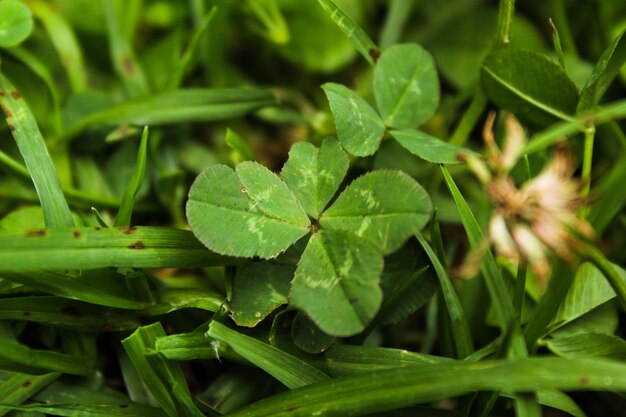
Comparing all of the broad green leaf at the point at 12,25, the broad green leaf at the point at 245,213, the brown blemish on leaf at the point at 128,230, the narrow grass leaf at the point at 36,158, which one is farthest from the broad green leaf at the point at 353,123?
the broad green leaf at the point at 12,25

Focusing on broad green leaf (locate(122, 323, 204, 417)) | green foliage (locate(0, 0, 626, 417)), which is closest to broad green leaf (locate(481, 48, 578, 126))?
green foliage (locate(0, 0, 626, 417))

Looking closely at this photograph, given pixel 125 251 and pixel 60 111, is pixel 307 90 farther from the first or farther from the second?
pixel 125 251

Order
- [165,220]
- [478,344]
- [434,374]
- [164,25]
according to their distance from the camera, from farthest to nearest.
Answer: [164,25] → [165,220] → [478,344] → [434,374]

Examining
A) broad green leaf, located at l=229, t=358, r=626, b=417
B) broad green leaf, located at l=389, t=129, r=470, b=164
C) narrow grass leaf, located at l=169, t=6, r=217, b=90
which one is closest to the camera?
broad green leaf, located at l=229, t=358, r=626, b=417

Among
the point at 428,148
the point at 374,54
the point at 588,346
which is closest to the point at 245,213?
the point at 428,148

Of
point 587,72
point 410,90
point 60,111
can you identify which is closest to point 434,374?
point 410,90

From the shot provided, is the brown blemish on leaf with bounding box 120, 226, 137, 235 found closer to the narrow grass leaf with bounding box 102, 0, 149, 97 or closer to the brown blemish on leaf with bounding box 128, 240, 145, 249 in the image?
the brown blemish on leaf with bounding box 128, 240, 145, 249
